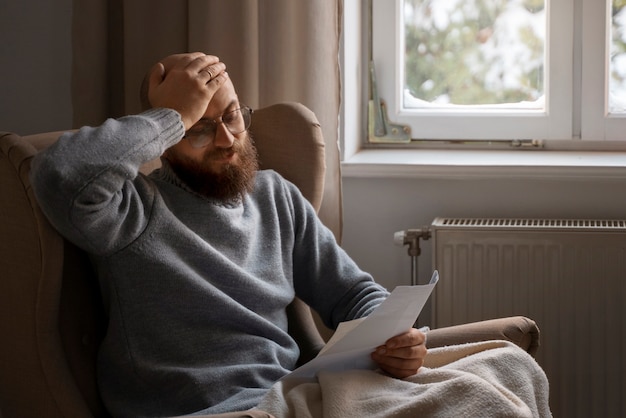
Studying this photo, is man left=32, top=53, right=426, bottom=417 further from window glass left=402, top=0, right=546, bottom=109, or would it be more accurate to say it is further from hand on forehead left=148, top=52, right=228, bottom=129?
window glass left=402, top=0, right=546, bottom=109

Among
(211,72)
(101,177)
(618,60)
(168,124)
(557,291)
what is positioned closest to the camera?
(101,177)

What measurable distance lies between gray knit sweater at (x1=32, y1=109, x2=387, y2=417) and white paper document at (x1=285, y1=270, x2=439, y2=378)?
0.12m

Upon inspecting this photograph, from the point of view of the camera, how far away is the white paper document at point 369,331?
1548mm

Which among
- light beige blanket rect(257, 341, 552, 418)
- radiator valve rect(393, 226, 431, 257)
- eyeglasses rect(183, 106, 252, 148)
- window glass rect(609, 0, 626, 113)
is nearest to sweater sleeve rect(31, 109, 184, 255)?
eyeglasses rect(183, 106, 252, 148)

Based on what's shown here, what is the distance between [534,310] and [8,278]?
1354 millimetres

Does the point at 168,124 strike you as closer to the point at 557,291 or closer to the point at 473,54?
the point at 557,291

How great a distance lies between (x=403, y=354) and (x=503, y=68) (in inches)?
52.9

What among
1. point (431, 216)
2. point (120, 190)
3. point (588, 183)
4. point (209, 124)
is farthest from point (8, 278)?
point (588, 183)

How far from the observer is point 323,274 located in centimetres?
190

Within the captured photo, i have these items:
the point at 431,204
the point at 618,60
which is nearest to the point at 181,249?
the point at 431,204

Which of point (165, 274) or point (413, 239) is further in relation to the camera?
point (413, 239)

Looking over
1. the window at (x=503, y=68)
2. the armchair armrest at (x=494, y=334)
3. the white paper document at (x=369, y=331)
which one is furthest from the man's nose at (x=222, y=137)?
the window at (x=503, y=68)

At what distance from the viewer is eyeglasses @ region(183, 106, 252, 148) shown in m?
1.71

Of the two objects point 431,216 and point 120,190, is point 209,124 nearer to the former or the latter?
point 120,190
